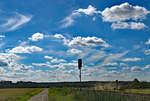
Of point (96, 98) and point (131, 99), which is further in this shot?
point (96, 98)

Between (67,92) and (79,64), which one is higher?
(79,64)

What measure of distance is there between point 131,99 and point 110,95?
4.55 m

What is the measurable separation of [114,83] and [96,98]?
31.2 m

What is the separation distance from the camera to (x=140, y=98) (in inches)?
522

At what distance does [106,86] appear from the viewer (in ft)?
166

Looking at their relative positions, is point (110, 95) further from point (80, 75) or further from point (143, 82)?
point (143, 82)

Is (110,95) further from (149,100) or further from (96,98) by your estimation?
(149,100)

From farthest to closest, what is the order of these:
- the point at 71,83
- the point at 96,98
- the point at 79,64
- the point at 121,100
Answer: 1. the point at 71,83
2. the point at 79,64
3. the point at 96,98
4. the point at 121,100

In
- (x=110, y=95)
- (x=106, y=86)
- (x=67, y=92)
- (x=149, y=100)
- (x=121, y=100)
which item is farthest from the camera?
(x=67, y=92)

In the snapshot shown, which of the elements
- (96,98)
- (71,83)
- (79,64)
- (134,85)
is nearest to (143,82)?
(134,85)

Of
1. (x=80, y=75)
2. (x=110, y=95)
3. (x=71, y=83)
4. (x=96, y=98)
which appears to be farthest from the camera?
(x=71, y=83)

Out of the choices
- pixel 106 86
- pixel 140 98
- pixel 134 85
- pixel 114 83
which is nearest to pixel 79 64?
pixel 106 86

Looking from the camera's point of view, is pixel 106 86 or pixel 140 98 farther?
pixel 106 86

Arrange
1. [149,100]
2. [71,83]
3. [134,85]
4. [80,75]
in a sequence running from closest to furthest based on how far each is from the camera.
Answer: [149,100] → [80,75] → [134,85] → [71,83]
